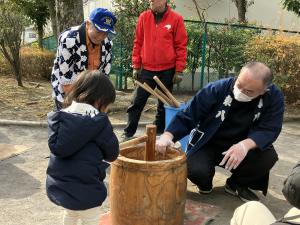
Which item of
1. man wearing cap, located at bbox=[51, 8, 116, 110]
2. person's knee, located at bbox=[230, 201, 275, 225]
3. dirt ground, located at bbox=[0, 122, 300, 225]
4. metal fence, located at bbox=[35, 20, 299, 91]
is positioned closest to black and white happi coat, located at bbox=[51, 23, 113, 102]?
man wearing cap, located at bbox=[51, 8, 116, 110]

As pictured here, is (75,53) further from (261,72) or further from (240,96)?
(261,72)

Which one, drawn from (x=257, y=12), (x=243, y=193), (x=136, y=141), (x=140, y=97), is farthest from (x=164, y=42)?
(x=257, y=12)

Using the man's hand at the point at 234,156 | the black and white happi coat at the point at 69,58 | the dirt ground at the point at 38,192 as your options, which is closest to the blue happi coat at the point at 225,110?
the man's hand at the point at 234,156

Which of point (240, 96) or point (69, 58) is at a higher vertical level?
point (69, 58)

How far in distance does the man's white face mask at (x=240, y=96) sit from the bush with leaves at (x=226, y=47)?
211 inches

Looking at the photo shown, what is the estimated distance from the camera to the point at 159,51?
560 cm

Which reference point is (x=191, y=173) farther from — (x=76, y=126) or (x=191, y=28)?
(x=191, y=28)

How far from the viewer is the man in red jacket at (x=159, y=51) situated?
560cm

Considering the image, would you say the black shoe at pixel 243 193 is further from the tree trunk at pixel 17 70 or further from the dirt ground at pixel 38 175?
the tree trunk at pixel 17 70

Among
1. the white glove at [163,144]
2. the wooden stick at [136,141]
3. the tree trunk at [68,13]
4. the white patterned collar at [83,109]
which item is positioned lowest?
the white glove at [163,144]

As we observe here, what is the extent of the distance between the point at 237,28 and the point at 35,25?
968 cm

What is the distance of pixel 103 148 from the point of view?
2697 millimetres

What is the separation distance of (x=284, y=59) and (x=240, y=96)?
4289 mm

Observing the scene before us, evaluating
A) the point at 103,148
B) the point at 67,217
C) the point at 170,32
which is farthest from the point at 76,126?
the point at 170,32
